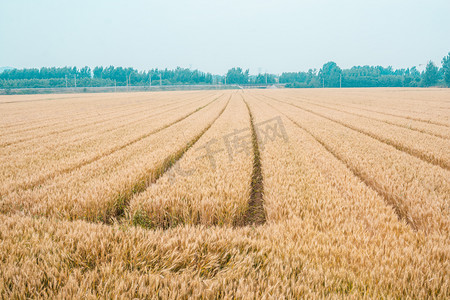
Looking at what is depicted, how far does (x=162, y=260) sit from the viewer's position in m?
1.93

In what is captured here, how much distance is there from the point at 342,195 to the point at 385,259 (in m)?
1.54

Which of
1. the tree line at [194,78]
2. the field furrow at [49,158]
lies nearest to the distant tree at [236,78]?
the tree line at [194,78]

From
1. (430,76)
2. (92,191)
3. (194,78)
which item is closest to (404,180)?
(92,191)

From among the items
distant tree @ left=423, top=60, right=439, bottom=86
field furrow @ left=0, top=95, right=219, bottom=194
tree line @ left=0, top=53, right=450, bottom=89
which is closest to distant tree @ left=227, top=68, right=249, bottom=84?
tree line @ left=0, top=53, right=450, bottom=89

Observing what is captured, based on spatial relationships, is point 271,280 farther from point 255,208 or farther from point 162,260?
point 255,208

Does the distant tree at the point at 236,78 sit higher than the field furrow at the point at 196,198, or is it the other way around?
the distant tree at the point at 236,78

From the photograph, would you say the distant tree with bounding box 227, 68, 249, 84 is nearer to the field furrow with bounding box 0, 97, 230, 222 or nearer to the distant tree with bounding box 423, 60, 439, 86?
the distant tree with bounding box 423, 60, 439, 86

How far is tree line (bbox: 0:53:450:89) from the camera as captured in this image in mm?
111562

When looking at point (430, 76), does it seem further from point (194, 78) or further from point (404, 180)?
point (404, 180)

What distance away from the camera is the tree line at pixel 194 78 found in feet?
366

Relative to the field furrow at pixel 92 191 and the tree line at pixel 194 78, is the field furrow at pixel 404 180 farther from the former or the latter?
the tree line at pixel 194 78

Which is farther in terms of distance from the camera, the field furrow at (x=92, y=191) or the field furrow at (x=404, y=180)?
the field furrow at (x=92, y=191)

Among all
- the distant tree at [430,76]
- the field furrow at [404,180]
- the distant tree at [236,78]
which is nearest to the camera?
the field furrow at [404,180]

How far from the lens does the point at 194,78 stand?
15275 cm
